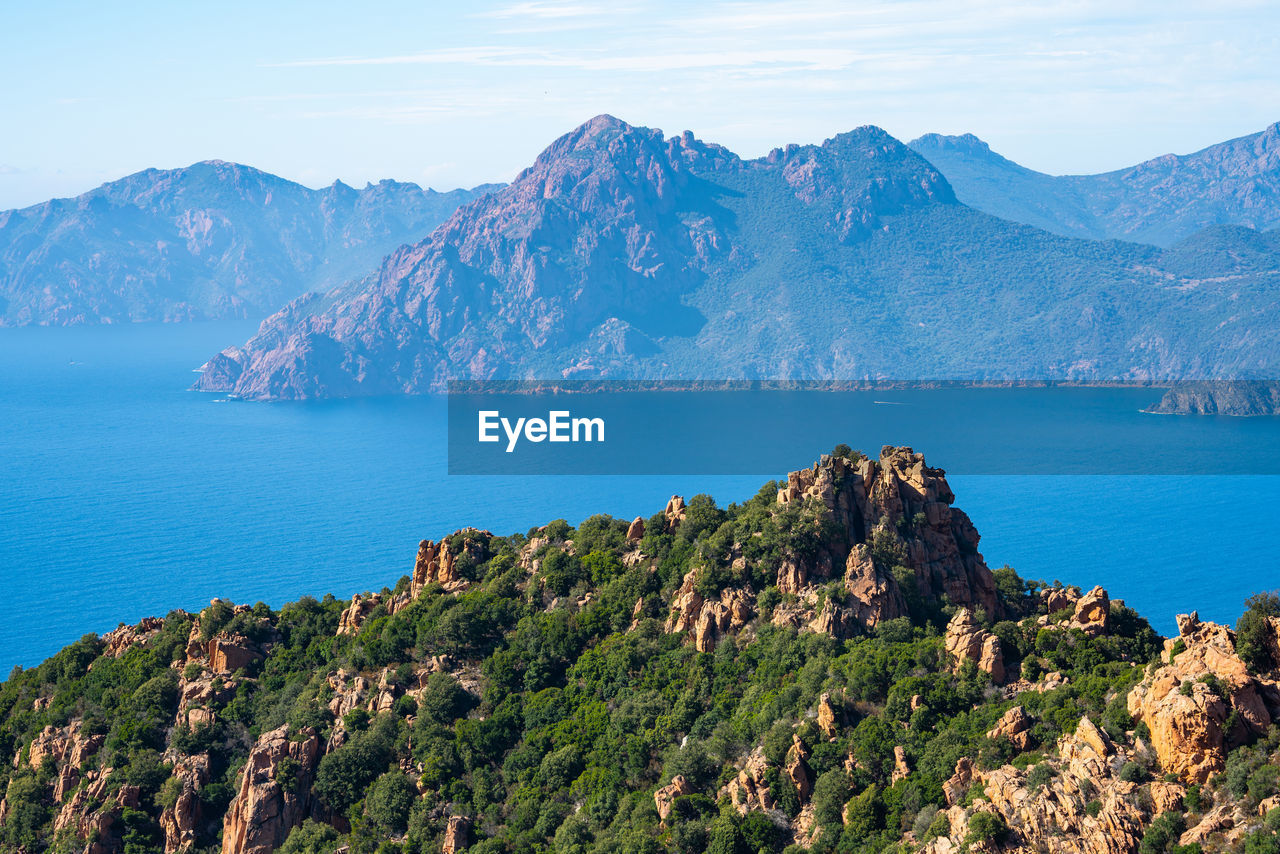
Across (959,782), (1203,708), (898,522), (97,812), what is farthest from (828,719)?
(97,812)

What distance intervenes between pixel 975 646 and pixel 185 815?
130 feet

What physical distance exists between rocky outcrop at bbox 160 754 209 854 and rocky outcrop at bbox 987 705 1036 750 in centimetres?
3953

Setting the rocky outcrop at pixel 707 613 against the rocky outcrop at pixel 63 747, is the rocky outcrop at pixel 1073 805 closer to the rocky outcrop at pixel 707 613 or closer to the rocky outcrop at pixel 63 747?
the rocky outcrop at pixel 707 613

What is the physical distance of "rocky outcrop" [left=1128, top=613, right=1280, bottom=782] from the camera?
45.5 metres

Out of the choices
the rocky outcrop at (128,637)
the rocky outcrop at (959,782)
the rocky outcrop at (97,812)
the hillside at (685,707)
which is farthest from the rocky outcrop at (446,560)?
the rocky outcrop at (959,782)

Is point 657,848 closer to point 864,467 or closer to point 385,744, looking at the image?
point 385,744

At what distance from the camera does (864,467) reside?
7350cm

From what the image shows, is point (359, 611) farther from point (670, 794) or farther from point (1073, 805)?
point (1073, 805)

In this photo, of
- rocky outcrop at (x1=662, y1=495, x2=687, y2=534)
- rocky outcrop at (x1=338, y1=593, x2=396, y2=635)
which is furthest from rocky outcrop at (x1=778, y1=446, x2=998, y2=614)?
rocky outcrop at (x1=338, y1=593, x2=396, y2=635)

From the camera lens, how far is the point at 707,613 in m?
69.3

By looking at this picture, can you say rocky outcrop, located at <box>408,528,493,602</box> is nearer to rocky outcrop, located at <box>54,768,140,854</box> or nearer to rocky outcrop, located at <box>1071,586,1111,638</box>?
rocky outcrop, located at <box>54,768,140,854</box>

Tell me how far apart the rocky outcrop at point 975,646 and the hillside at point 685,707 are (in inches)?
5.6

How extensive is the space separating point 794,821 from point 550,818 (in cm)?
1194

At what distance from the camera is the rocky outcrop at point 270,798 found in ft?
213
